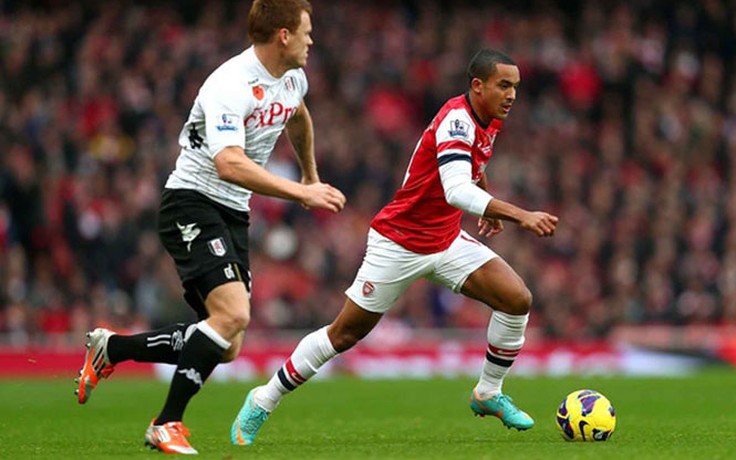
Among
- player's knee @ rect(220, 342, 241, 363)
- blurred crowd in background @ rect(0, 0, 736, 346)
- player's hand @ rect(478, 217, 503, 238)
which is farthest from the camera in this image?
blurred crowd in background @ rect(0, 0, 736, 346)

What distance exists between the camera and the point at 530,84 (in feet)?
80.0

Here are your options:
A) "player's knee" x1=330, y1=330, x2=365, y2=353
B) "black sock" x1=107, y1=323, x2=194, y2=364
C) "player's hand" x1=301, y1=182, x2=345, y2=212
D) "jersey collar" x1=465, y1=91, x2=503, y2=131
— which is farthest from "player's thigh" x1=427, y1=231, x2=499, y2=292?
"player's hand" x1=301, y1=182, x2=345, y2=212

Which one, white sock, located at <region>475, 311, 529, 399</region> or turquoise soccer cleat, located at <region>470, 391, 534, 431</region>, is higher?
white sock, located at <region>475, 311, 529, 399</region>

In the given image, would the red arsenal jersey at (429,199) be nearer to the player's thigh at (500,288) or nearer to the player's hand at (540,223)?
the player's thigh at (500,288)

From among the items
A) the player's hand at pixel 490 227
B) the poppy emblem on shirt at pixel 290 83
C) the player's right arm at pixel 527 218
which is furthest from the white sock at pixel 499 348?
the poppy emblem on shirt at pixel 290 83

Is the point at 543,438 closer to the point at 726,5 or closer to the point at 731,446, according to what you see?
the point at 731,446

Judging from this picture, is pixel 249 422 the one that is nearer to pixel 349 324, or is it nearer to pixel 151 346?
pixel 151 346

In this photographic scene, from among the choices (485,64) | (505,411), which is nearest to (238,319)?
(505,411)

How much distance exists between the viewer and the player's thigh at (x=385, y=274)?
8.94 m

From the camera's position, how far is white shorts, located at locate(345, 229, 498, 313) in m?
8.95

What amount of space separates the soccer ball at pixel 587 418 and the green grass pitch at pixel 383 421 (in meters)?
0.13

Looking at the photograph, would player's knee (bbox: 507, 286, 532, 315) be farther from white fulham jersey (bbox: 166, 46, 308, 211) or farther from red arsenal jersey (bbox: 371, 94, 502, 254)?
white fulham jersey (bbox: 166, 46, 308, 211)

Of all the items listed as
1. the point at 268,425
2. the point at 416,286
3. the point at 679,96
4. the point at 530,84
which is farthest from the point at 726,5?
the point at 268,425

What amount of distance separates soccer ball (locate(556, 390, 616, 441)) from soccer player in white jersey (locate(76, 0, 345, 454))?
2165 millimetres
